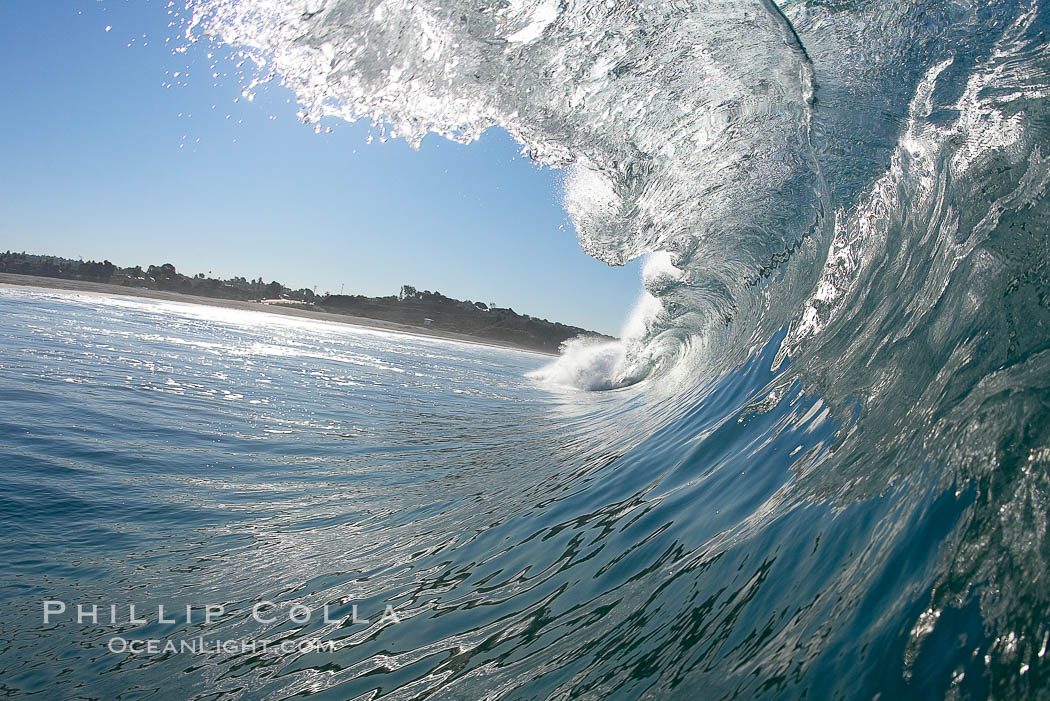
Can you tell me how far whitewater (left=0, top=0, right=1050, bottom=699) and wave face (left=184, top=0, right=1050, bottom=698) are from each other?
0.02 meters

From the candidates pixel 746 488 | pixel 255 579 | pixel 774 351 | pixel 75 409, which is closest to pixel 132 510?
pixel 255 579

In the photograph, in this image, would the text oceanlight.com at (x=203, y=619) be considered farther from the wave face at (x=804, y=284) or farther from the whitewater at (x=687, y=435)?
the wave face at (x=804, y=284)

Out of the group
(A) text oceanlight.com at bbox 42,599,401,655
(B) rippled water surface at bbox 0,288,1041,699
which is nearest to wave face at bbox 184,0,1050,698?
(B) rippled water surface at bbox 0,288,1041,699

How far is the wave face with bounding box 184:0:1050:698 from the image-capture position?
1657 mm

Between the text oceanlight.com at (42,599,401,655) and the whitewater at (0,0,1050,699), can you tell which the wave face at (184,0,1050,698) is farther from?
the text oceanlight.com at (42,599,401,655)

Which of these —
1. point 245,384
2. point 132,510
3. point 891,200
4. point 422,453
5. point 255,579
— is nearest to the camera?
point 255,579

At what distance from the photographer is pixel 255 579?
2.55 meters

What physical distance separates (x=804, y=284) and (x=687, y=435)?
250 centimetres

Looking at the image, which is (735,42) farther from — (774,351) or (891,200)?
(774,351)

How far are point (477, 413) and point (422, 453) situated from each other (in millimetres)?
2859

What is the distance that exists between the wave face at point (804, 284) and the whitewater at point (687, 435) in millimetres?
18

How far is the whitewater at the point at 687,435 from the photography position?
1744mm

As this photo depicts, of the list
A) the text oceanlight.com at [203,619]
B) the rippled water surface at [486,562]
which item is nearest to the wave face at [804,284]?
the rippled water surface at [486,562]

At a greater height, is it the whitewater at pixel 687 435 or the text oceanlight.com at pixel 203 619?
the whitewater at pixel 687 435
